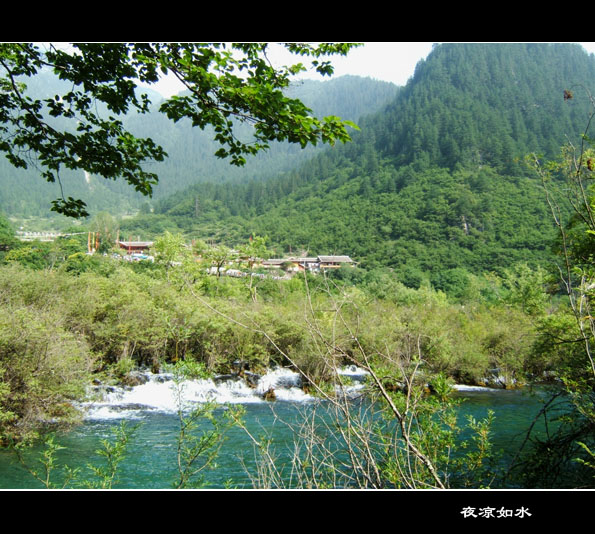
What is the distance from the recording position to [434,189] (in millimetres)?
53594

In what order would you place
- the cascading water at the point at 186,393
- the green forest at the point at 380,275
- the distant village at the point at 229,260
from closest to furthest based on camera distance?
the green forest at the point at 380,275 → the cascading water at the point at 186,393 → the distant village at the point at 229,260

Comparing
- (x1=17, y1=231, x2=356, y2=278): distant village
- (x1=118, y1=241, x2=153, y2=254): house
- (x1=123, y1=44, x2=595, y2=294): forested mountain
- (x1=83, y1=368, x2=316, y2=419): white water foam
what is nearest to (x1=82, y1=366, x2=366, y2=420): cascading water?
(x1=83, y1=368, x2=316, y2=419): white water foam

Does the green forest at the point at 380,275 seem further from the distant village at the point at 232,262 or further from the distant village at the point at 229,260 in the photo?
the distant village at the point at 232,262

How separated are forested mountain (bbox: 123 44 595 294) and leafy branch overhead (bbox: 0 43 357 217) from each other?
22.8 metres

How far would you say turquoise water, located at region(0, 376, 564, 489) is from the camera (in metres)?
6.19

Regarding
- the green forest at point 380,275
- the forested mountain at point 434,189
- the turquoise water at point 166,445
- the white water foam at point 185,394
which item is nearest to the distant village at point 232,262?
the green forest at point 380,275

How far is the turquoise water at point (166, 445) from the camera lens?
6.19 metres

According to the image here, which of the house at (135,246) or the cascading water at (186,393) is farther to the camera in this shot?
the house at (135,246)

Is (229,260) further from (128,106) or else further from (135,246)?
(128,106)

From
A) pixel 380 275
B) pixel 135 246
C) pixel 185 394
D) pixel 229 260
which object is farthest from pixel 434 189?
pixel 185 394

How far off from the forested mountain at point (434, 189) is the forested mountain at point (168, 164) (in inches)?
167

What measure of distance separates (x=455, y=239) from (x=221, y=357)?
1525 inches

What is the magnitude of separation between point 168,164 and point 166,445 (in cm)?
4205
